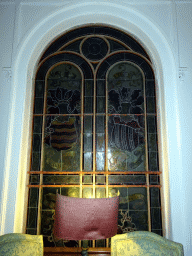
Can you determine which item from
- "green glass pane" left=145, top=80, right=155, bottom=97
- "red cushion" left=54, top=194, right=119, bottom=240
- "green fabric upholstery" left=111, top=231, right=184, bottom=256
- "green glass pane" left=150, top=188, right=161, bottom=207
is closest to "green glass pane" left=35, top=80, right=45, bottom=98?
"green glass pane" left=145, top=80, right=155, bottom=97

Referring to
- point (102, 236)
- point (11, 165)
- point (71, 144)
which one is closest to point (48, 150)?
point (71, 144)

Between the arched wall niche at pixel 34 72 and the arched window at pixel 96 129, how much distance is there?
0.44ft

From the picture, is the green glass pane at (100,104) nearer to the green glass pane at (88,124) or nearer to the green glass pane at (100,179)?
the green glass pane at (88,124)

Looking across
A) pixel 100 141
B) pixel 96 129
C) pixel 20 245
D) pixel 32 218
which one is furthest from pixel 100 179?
pixel 20 245

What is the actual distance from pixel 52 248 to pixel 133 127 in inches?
84.6

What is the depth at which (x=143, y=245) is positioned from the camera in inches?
90.7

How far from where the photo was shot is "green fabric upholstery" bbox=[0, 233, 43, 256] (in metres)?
2.24

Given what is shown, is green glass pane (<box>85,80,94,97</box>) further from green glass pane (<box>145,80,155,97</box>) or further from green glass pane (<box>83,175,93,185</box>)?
green glass pane (<box>83,175,93,185</box>)

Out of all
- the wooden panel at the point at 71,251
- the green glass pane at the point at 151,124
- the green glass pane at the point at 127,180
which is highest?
the green glass pane at the point at 151,124

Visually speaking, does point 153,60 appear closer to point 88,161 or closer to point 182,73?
point 182,73

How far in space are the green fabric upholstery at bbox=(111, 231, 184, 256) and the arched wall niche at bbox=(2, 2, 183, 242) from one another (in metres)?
0.81

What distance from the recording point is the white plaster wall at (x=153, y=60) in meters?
3.04

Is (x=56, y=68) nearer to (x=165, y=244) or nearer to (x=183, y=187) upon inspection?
(x=183, y=187)

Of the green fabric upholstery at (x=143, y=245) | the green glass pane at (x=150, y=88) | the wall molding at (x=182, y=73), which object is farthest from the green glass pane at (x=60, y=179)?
the wall molding at (x=182, y=73)
